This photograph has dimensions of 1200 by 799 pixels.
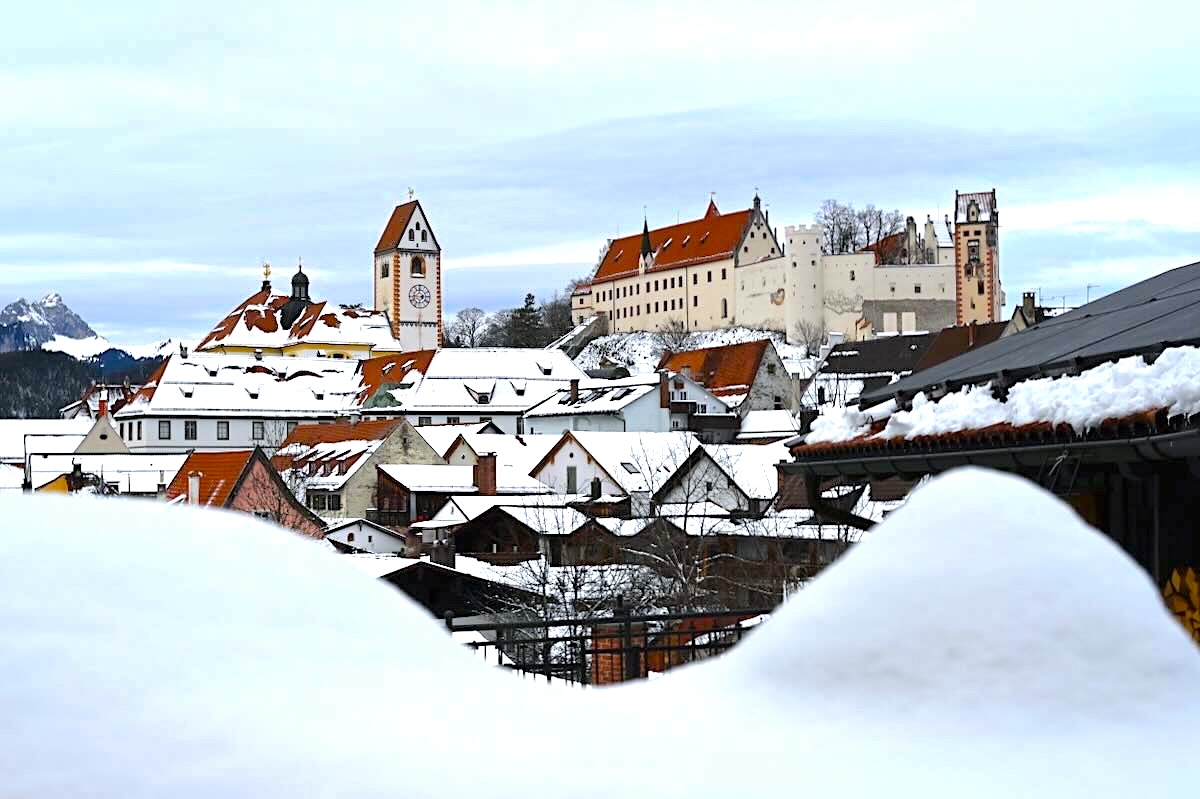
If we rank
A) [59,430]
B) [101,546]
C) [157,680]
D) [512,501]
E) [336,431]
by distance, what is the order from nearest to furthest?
[157,680], [101,546], [512,501], [336,431], [59,430]

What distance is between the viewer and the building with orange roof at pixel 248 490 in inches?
1725

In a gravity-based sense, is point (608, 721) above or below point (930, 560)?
below

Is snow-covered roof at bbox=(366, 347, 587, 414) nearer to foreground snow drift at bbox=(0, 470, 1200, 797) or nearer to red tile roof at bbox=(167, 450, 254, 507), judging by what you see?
red tile roof at bbox=(167, 450, 254, 507)

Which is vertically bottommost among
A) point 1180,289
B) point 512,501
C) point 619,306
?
point 512,501

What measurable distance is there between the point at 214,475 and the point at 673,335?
8605 centimetres

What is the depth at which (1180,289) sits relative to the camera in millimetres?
10203

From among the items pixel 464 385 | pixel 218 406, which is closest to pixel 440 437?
pixel 464 385

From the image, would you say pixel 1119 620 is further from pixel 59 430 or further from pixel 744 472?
pixel 59 430

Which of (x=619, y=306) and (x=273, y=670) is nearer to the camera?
(x=273, y=670)

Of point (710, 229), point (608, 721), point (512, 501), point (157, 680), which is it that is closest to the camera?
point (157, 680)

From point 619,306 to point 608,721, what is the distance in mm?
140109

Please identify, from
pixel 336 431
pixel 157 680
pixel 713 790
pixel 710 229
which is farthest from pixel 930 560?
pixel 710 229

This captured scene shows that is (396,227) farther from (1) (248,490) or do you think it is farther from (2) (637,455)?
(1) (248,490)

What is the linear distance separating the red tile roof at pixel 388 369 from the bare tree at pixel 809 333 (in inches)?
1378
